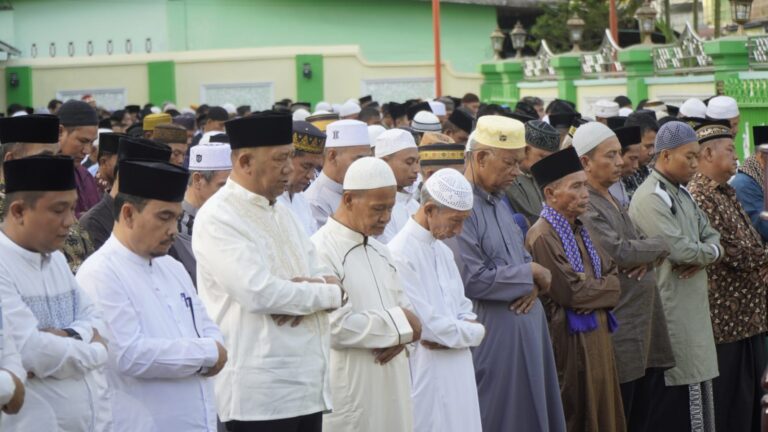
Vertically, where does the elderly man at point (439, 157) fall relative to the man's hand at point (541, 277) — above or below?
above

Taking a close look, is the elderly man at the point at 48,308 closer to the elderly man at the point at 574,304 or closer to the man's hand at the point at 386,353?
the man's hand at the point at 386,353

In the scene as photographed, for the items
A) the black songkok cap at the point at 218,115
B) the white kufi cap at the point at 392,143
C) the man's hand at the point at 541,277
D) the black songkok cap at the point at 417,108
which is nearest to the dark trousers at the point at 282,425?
the man's hand at the point at 541,277

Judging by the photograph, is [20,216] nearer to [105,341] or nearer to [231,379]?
[105,341]

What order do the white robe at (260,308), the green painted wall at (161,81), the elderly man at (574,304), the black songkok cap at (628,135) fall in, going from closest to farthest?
the white robe at (260,308) < the elderly man at (574,304) < the black songkok cap at (628,135) < the green painted wall at (161,81)

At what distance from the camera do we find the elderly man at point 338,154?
845cm

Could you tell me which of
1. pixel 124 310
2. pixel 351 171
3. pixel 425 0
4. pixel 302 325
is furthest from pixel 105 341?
pixel 425 0

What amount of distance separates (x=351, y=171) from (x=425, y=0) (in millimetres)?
27222

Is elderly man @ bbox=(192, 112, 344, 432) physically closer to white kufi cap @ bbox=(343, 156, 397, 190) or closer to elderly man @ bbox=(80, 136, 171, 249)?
white kufi cap @ bbox=(343, 156, 397, 190)

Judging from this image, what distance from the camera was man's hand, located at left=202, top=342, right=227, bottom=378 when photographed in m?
5.35

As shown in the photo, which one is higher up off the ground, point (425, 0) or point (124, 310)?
point (425, 0)

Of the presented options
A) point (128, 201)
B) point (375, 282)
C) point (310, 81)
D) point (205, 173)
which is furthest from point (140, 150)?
point (310, 81)

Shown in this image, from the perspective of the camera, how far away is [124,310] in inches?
208

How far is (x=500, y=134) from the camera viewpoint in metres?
7.49

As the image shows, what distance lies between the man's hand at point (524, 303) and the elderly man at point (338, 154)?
167 cm
